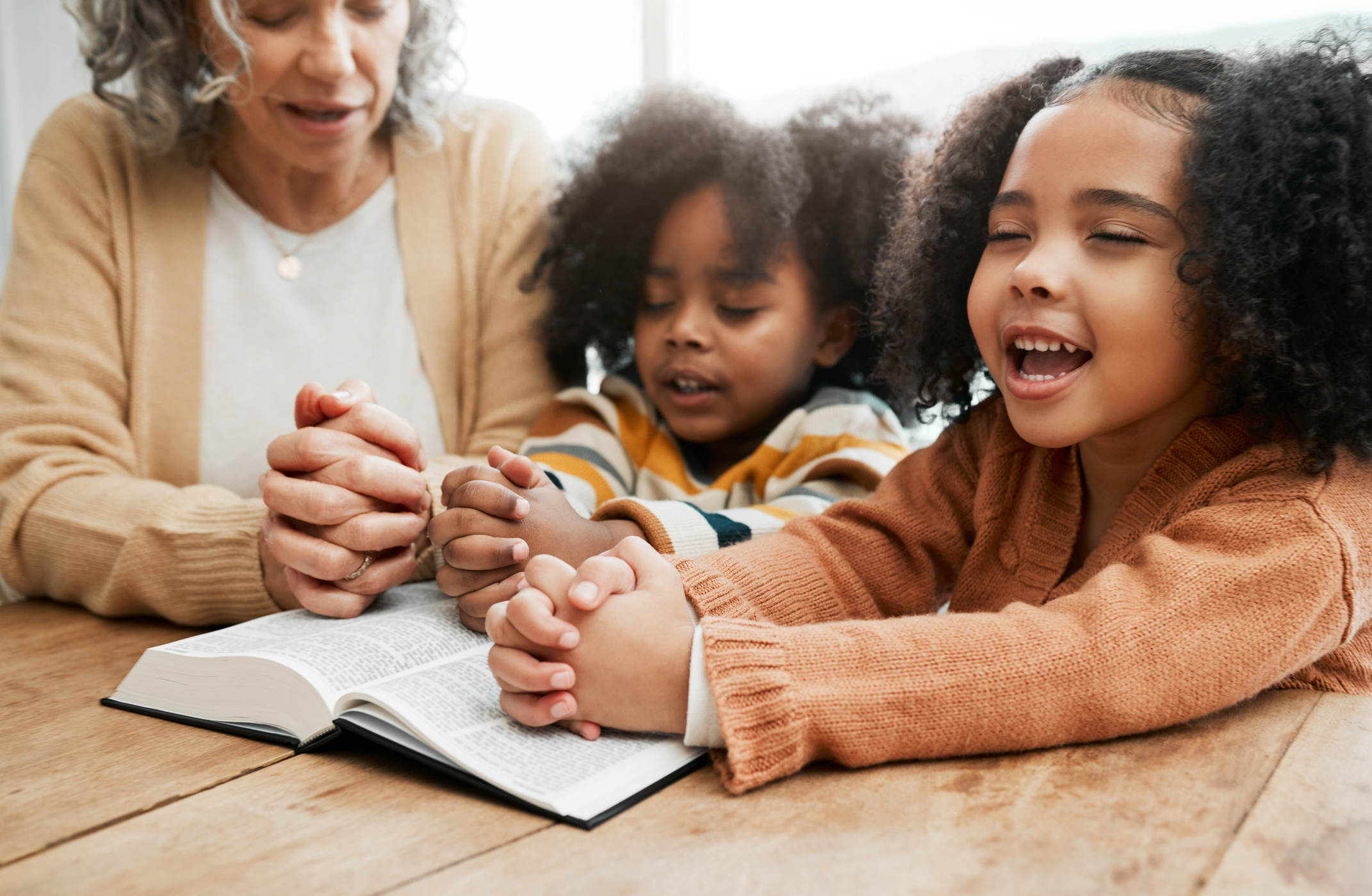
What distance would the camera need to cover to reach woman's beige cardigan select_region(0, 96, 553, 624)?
1.14 m

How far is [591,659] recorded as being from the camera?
73 centimetres

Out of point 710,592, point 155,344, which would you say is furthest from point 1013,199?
point 155,344

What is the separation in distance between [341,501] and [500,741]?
367 mm

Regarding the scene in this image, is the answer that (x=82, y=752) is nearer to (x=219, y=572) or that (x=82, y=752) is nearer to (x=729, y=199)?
(x=219, y=572)

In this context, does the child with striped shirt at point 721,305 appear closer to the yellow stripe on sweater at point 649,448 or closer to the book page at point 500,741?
the yellow stripe on sweater at point 649,448

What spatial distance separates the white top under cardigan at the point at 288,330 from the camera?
1400 mm

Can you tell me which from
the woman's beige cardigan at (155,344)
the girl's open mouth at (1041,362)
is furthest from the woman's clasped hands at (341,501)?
the girl's open mouth at (1041,362)

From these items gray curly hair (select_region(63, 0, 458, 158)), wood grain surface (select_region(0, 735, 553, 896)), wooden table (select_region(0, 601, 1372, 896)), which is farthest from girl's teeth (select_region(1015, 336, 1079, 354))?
gray curly hair (select_region(63, 0, 458, 158))

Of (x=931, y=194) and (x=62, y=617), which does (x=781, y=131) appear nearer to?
(x=931, y=194)

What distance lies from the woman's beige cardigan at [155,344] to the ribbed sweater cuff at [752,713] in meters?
0.59

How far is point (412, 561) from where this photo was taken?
3.50ft

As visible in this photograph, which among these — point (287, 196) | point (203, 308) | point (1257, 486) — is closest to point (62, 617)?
point (203, 308)

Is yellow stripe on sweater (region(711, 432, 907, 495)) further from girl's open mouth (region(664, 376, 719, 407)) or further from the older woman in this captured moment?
the older woman

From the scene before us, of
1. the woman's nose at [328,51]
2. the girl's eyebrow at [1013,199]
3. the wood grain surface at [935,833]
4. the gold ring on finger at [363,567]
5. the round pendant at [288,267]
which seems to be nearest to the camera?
the wood grain surface at [935,833]
